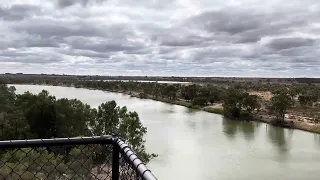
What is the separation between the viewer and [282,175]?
19766 millimetres

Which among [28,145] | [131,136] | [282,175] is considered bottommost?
[282,175]

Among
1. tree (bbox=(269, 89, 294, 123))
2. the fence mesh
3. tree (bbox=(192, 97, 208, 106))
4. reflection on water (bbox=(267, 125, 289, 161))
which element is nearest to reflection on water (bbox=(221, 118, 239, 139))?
reflection on water (bbox=(267, 125, 289, 161))

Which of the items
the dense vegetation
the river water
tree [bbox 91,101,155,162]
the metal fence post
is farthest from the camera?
the dense vegetation

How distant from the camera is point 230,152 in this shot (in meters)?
24.2

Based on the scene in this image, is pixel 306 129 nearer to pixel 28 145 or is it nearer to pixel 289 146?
pixel 289 146

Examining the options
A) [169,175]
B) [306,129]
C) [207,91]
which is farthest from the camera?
[207,91]

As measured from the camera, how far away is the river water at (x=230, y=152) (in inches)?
774

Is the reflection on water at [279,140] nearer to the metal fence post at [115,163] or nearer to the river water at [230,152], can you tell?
the river water at [230,152]

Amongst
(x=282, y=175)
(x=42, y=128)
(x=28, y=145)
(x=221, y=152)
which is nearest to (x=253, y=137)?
(x=221, y=152)

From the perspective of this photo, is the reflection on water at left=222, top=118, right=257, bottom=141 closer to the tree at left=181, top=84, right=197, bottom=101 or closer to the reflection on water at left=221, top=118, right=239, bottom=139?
the reflection on water at left=221, top=118, right=239, bottom=139

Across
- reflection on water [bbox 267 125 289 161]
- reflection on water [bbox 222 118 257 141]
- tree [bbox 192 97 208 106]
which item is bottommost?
reflection on water [bbox 267 125 289 161]

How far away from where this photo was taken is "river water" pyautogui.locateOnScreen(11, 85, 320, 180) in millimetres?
19656

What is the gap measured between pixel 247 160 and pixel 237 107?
24.9 metres

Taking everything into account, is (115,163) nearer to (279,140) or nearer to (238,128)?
(279,140)
